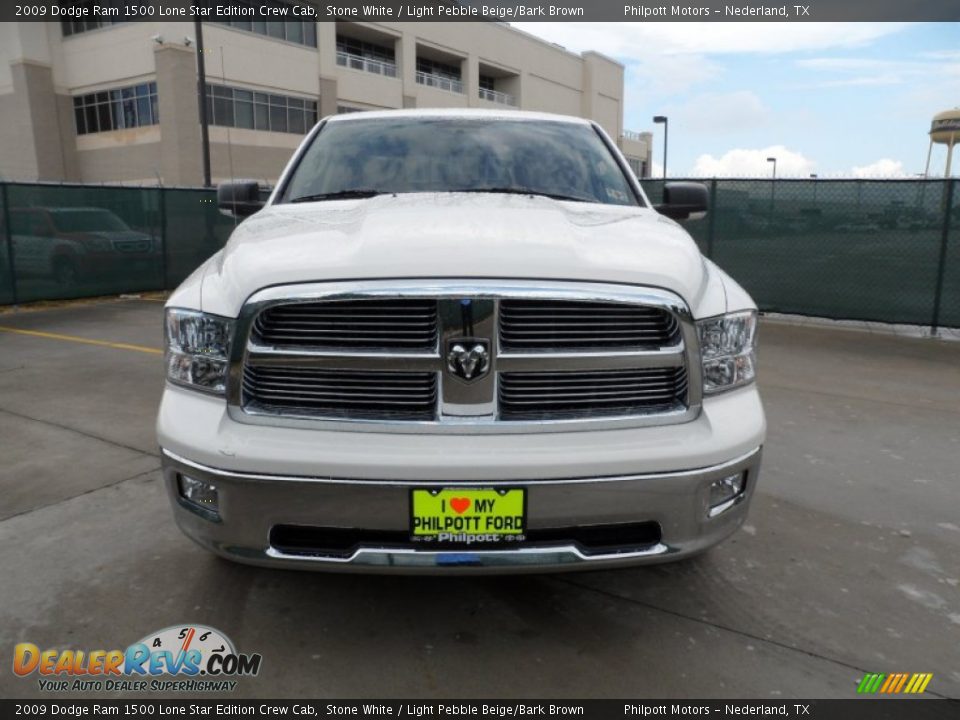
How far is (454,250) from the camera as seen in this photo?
233 centimetres

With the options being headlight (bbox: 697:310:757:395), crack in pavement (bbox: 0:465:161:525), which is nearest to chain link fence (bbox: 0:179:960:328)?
headlight (bbox: 697:310:757:395)

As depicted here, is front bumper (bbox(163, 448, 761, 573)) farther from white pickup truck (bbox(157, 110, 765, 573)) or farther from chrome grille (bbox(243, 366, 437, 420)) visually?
chrome grille (bbox(243, 366, 437, 420))

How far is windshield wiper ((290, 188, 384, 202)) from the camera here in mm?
3506

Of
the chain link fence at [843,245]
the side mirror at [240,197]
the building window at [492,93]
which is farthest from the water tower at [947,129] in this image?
the side mirror at [240,197]

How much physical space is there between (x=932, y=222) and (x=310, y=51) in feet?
106

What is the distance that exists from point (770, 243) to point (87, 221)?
416 inches

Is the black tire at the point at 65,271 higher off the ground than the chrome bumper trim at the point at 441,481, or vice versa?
the chrome bumper trim at the point at 441,481

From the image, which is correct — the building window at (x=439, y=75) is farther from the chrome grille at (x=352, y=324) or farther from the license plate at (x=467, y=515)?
the license plate at (x=467, y=515)

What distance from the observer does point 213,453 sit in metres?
2.24

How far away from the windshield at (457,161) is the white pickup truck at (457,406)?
1153 millimetres

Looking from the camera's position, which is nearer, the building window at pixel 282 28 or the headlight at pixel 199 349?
the headlight at pixel 199 349
